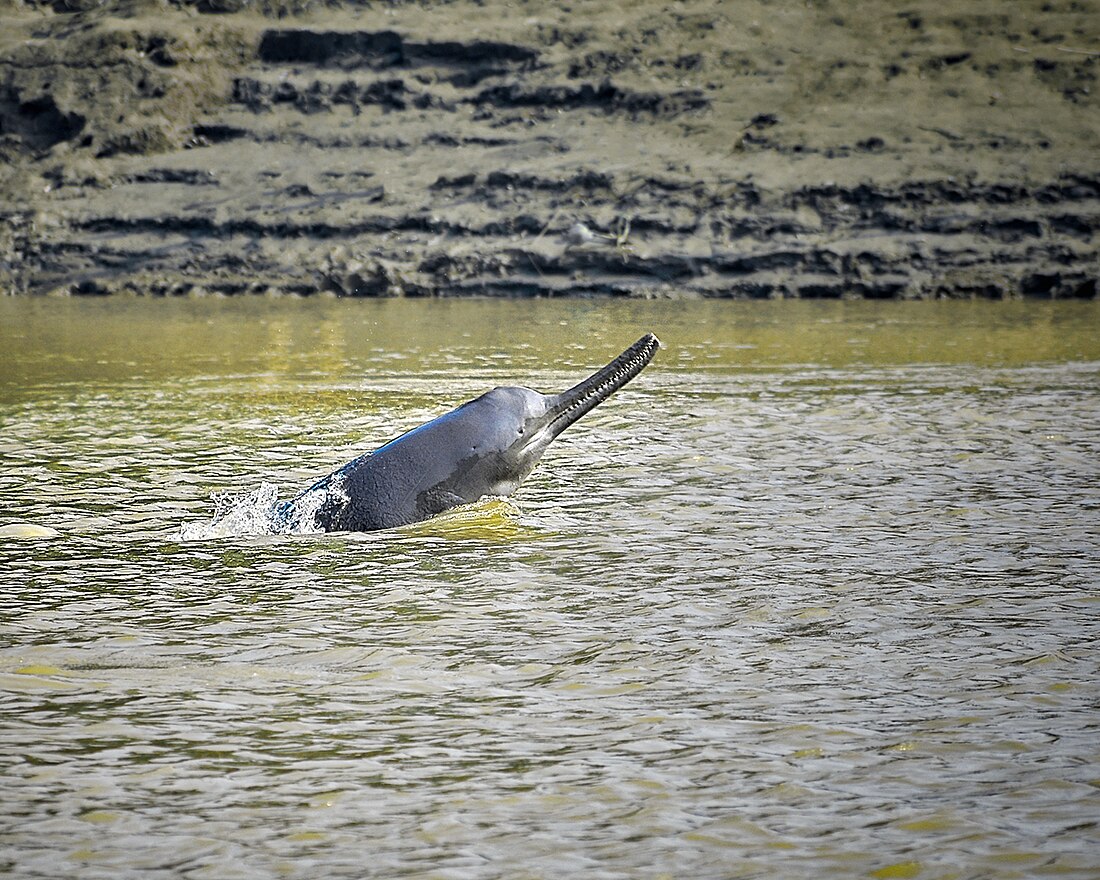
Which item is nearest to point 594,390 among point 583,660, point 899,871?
point 583,660

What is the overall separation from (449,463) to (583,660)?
289 cm

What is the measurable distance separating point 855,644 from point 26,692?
3140 mm

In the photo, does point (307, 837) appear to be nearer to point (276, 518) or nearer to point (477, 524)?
point (477, 524)

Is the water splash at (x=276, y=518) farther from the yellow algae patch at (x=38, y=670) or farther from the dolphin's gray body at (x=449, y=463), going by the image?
the yellow algae patch at (x=38, y=670)

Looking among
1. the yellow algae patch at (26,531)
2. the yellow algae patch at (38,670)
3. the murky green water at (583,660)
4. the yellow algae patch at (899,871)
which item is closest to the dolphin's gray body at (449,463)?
the murky green water at (583,660)

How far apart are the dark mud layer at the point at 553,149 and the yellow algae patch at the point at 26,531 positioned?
80.4 feet

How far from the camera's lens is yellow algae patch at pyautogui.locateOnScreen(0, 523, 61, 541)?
805 centimetres

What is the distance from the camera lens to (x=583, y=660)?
5758 millimetres

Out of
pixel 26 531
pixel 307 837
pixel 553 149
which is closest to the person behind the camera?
pixel 307 837

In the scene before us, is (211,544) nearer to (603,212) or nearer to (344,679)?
(344,679)

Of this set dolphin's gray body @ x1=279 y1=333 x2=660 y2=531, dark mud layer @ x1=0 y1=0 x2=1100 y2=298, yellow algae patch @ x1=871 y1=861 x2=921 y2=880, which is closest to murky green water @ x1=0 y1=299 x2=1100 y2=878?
yellow algae patch @ x1=871 y1=861 x2=921 y2=880

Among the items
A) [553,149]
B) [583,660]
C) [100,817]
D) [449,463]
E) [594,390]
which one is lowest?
[100,817]

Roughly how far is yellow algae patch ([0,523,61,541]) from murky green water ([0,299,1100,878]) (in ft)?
0.37

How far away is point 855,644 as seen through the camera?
5957mm
